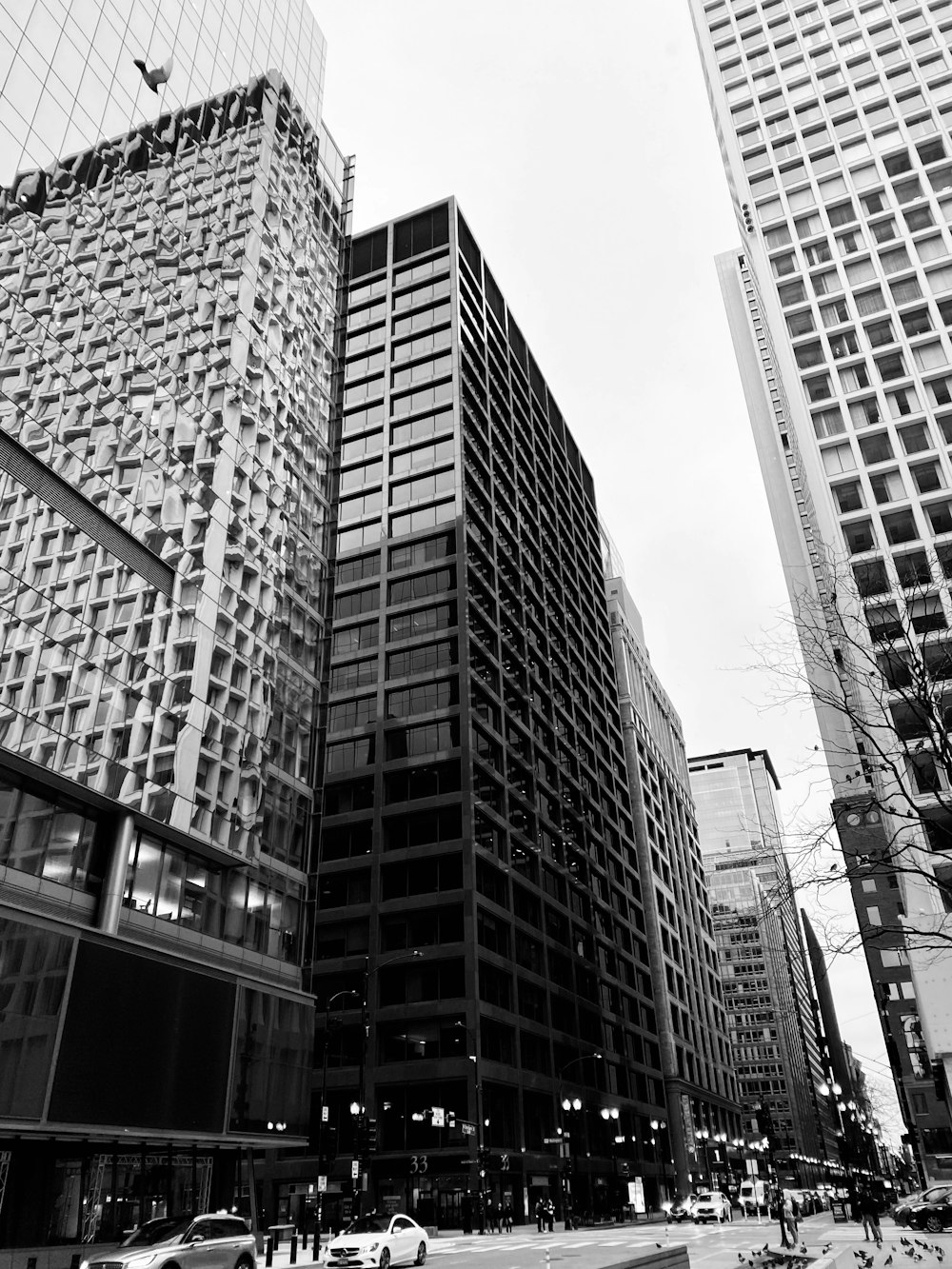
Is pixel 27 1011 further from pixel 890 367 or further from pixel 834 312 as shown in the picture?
Result: pixel 834 312

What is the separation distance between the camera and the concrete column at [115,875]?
106ft

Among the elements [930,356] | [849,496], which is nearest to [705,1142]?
[849,496]

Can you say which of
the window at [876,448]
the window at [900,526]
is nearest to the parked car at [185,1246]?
the window at [900,526]

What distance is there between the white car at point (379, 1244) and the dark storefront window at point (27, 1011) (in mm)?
9758

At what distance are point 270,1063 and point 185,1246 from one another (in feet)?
65.8

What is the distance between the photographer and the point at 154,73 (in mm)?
41219

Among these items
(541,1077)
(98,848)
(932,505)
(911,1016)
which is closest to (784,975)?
(911,1016)

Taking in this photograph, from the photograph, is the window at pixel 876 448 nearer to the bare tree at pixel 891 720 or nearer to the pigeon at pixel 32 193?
the bare tree at pixel 891 720

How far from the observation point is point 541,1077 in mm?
71000

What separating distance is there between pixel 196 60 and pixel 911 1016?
334ft

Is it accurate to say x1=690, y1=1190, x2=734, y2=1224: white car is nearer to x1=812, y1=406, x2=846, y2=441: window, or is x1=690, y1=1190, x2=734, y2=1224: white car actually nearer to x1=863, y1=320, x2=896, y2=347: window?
x1=812, y1=406, x2=846, y2=441: window

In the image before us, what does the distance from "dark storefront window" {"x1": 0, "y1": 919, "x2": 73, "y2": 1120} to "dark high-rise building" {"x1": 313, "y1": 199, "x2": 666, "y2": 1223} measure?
51.4 ft

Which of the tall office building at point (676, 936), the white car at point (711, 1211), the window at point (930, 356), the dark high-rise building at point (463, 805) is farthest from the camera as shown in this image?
the tall office building at point (676, 936)

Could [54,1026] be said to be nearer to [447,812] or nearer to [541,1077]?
[447,812]
